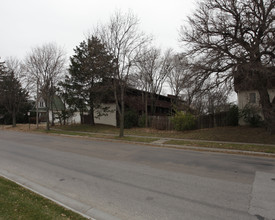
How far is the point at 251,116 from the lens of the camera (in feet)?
60.0

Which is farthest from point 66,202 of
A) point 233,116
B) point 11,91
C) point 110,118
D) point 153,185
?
point 11,91

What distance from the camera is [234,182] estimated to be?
224 inches

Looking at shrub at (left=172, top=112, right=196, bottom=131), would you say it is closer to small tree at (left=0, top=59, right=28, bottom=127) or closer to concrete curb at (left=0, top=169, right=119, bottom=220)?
concrete curb at (left=0, top=169, right=119, bottom=220)

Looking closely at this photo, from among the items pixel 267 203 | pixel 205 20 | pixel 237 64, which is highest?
pixel 205 20

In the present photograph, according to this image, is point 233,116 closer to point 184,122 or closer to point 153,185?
point 184,122

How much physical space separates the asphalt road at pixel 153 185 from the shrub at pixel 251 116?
35.0 ft

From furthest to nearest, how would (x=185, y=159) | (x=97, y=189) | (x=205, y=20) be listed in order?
(x=205, y=20) → (x=185, y=159) → (x=97, y=189)

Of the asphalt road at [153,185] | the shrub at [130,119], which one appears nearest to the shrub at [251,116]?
the asphalt road at [153,185]

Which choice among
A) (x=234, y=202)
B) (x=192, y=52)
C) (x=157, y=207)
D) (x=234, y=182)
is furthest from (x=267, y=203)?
(x=192, y=52)

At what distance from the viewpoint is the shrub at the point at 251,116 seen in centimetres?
1727

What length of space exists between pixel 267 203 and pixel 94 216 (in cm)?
411

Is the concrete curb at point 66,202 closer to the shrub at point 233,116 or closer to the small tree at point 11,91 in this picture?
the shrub at point 233,116

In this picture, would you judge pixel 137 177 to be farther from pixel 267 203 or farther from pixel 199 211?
pixel 267 203

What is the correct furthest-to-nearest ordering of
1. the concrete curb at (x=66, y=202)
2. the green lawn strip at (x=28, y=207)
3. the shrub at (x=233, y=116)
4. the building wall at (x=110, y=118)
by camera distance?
1. the building wall at (x=110, y=118)
2. the shrub at (x=233, y=116)
3. the concrete curb at (x=66, y=202)
4. the green lawn strip at (x=28, y=207)
